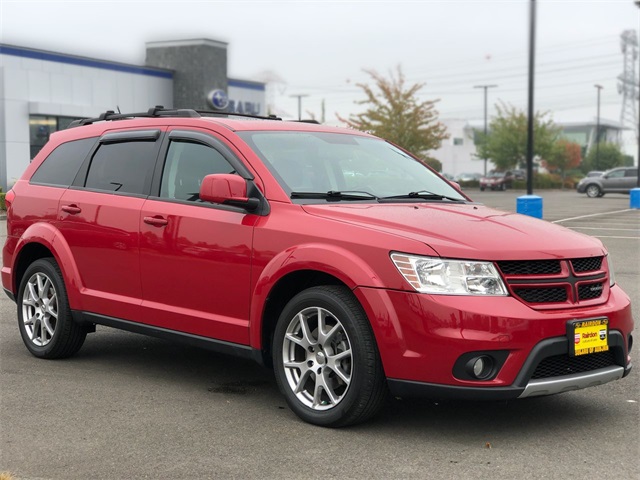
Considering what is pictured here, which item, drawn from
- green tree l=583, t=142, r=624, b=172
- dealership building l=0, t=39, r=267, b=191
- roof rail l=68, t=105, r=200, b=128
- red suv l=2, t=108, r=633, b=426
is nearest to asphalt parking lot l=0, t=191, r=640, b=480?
red suv l=2, t=108, r=633, b=426

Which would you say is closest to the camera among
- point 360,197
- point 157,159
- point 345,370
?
point 345,370

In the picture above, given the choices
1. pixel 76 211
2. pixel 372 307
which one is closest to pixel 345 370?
pixel 372 307

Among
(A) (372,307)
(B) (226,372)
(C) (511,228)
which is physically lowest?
(B) (226,372)

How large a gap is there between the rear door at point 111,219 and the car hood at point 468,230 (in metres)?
1.52

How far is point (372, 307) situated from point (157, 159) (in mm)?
2271

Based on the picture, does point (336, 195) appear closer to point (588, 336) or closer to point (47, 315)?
point (588, 336)

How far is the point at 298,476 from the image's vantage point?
431 cm

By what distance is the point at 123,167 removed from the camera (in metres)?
6.67

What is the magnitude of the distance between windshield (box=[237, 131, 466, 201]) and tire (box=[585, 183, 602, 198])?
148 ft

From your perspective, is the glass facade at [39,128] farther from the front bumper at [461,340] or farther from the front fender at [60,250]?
the front bumper at [461,340]

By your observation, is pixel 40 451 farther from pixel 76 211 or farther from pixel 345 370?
pixel 76 211

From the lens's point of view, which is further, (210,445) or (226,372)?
(226,372)

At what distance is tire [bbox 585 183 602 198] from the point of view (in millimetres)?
49656

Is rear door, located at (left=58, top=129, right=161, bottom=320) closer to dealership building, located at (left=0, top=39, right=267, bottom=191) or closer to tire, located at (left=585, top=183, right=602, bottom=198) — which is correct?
dealership building, located at (left=0, top=39, right=267, bottom=191)
